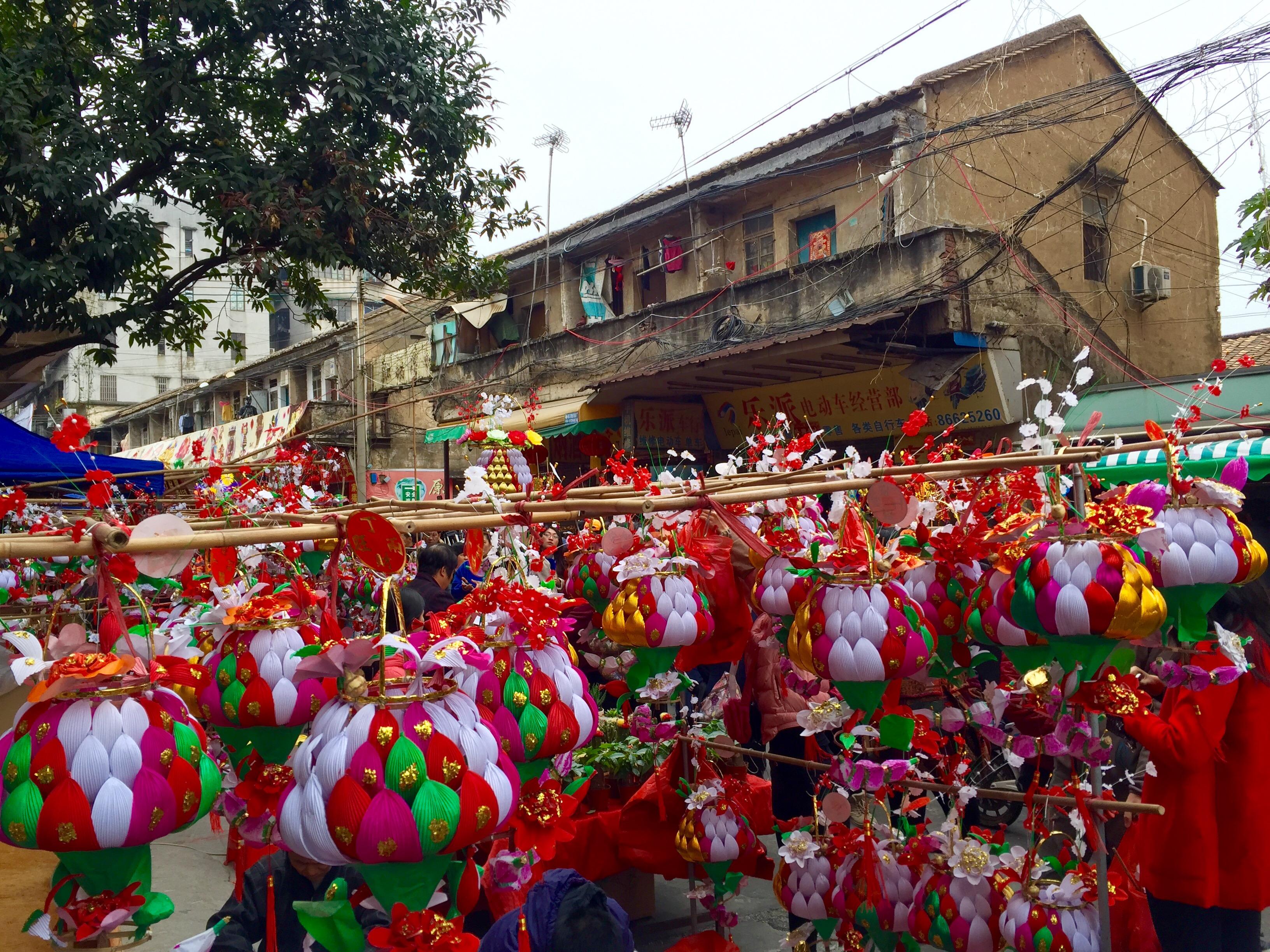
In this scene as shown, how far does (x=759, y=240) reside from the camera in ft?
44.3

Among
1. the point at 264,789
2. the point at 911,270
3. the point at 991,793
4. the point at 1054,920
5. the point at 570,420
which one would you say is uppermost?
the point at 911,270

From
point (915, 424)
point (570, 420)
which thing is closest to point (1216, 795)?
point (915, 424)

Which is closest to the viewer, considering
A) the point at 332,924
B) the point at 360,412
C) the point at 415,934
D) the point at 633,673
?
the point at 415,934

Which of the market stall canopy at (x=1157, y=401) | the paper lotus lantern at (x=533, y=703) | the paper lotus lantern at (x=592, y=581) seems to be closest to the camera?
the paper lotus lantern at (x=533, y=703)

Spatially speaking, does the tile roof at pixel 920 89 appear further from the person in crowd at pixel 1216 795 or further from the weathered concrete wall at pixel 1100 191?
the person in crowd at pixel 1216 795

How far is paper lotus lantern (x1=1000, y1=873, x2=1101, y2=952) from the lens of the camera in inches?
109

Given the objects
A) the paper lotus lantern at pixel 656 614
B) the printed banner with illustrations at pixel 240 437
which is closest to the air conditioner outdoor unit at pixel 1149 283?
the paper lotus lantern at pixel 656 614

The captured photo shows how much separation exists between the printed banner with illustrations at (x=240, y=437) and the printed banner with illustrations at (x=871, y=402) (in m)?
8.58

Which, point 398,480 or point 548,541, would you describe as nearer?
point 548,541

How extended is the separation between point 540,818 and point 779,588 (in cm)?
116

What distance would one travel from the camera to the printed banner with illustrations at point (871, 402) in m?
10.0

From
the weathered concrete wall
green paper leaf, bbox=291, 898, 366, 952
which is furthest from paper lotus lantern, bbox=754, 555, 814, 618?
the weathered concrete wall

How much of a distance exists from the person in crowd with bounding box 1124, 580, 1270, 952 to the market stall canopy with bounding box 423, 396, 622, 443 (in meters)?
9.23

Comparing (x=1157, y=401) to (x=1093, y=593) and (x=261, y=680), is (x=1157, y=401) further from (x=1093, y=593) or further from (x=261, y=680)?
(x=261, y=680)
